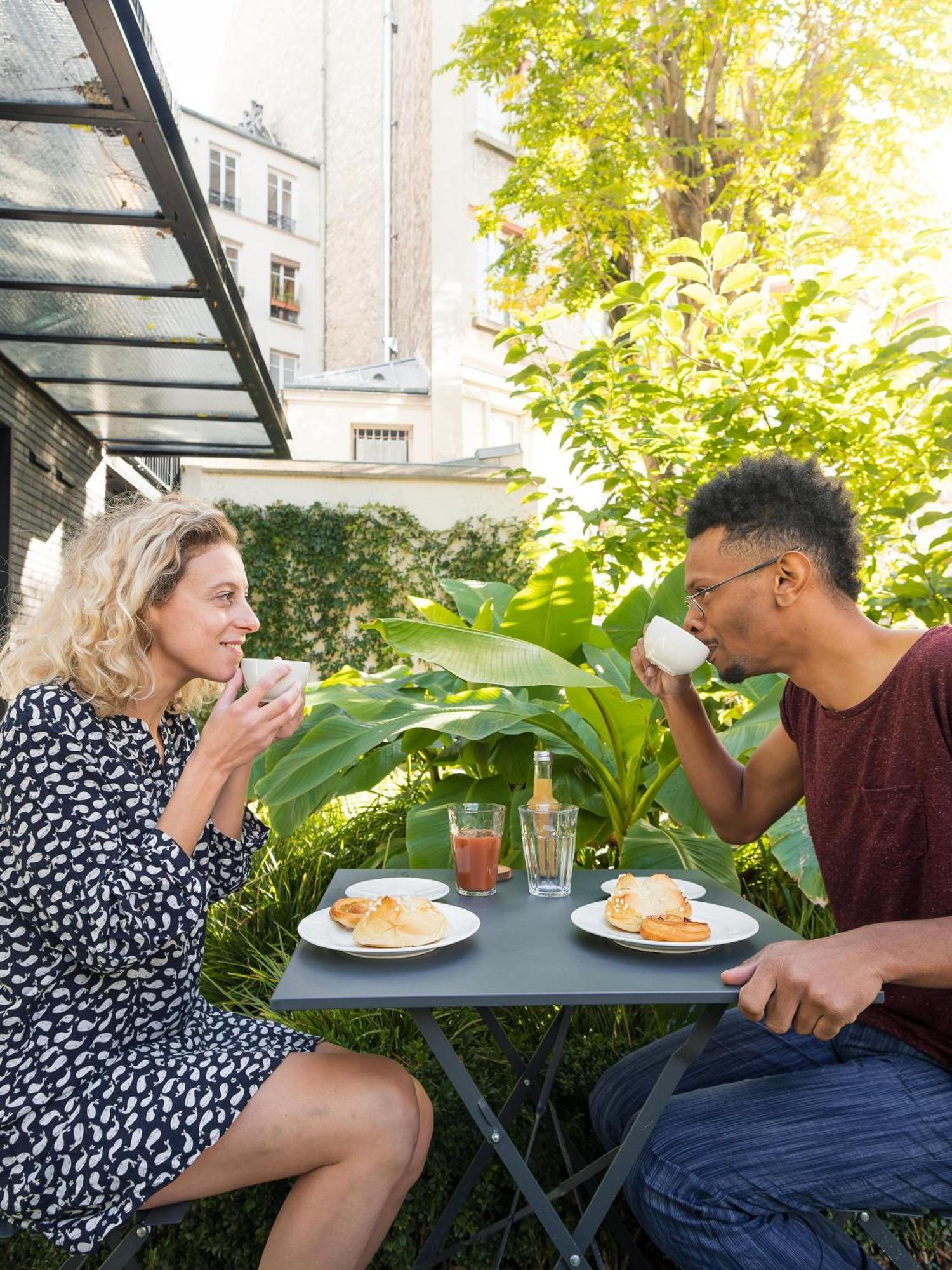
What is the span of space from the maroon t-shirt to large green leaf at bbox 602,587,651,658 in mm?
1425

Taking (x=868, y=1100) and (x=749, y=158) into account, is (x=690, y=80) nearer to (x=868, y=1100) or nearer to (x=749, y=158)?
(x=749, y=158)

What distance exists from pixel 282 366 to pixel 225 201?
4730 millimetres

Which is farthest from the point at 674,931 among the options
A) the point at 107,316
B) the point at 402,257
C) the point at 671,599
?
the point at 402,257

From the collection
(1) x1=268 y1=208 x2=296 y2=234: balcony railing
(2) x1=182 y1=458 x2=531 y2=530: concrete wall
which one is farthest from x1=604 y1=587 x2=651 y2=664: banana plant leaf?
(1) x1=268 y1=208 x2=296 y2=234: balcony railing

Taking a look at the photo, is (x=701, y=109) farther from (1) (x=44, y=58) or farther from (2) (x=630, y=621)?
(2) (x=630, y=621)

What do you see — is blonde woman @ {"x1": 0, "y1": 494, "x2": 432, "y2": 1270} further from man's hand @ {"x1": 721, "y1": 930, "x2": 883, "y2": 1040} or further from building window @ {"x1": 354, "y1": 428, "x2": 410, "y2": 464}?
building window @ {"x1": 354, "y1": 428, "x2": 410, "y2": 464}

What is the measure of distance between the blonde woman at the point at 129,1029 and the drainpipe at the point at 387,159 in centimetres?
2259

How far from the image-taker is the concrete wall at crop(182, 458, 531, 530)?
39.2 ft

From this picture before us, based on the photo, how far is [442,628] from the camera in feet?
6.72

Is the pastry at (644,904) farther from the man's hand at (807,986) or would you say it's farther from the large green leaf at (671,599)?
the large green leaf at (671,599)

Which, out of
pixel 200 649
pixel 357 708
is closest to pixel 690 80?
pixel 357 708

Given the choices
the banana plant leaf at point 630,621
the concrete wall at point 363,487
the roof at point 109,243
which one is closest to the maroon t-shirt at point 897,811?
the banana plant leaf at point 630,621

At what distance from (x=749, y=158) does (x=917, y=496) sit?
4.91 m

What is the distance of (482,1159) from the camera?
1940 millimetres
